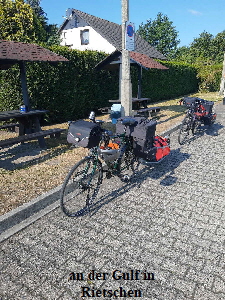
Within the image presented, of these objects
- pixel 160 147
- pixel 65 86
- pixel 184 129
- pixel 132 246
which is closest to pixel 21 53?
pixel 65 86

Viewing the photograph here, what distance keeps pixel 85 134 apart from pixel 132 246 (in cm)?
165

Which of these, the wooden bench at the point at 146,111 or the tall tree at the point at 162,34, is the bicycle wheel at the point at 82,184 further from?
the tall tree at the point at 162,34

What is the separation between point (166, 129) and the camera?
8547 mm

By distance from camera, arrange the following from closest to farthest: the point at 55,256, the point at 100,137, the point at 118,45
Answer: the point at 55,256, the point at 100,137, the point at 118,45

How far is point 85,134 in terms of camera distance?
325 cm

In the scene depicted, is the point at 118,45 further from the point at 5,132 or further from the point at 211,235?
the point at 211,235

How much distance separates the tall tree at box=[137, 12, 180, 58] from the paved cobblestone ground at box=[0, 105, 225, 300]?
182ft

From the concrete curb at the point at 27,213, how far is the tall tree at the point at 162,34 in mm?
55922

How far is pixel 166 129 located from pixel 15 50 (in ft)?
18.7

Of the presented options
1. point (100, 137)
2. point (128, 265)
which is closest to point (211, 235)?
point (128, 265)

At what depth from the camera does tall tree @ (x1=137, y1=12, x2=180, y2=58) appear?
53.3 m

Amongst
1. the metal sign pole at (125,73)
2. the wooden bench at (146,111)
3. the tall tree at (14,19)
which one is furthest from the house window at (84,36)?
the metal sign pole at (125,73)

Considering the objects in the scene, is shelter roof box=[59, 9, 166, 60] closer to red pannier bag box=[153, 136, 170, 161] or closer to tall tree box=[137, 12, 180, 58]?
red pannier bag box=[153, 136, 170, 161]

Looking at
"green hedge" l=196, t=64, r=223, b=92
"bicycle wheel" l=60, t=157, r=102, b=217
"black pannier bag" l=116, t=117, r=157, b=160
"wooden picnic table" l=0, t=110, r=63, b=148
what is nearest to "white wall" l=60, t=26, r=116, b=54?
"green hedge" l=196, t=64, r=223, b=92
